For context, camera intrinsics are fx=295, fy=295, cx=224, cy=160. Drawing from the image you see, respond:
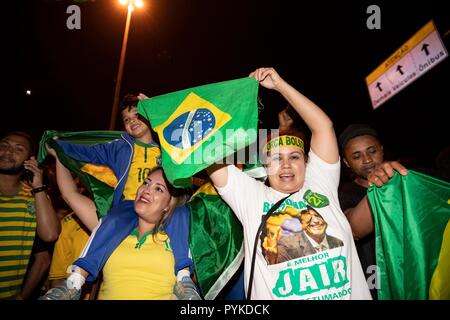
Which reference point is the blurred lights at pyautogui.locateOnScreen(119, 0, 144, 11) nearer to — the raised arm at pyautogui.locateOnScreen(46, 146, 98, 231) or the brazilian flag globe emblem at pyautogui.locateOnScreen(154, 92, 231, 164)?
the raised arm at pyautogui.locateOnScreen(46, 146, 98, 231)

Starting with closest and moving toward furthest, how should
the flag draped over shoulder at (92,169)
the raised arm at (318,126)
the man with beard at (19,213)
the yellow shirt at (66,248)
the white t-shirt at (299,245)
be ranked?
the white t-shirt at (299,245)
the raised arm at (318,126)
the man with beard at (19,213)
the flag draped over shoulder at (92,169)
the yellow shirt at (66,248)

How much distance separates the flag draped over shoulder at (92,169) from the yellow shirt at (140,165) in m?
0.23

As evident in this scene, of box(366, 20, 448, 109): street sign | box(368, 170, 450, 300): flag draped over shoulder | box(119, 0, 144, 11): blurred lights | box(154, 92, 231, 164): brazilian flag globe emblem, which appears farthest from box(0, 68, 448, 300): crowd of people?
box(119, 0, 144, 11): blurred lights

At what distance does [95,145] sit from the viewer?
3.14 meters

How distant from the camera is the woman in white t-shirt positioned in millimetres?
1944

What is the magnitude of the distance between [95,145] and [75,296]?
1.55m

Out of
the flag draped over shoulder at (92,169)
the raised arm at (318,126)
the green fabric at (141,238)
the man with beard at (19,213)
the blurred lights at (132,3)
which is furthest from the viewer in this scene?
the blurred lights at (132,3)

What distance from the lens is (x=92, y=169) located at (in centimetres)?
312

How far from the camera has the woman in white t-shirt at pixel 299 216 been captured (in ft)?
6.38

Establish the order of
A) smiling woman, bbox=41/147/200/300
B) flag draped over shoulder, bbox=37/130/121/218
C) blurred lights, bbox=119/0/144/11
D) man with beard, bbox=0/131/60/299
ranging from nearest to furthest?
1. smiling woman, bbox=41/147/200/300
2. man with beard, bbox=0/131/60/299
3. flag draped over shoulder, bbox=37/130/121/218
4. blurred lights, bbox=119/0/144/11

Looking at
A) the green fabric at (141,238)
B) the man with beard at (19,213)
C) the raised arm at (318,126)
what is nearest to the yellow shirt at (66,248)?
the man with beard at (19,213)

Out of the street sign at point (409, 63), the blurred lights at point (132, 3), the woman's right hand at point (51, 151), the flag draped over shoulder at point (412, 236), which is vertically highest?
the blurred lights at point (132, 3)

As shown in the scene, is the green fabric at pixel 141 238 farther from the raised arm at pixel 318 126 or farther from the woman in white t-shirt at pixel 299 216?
the raised arm at pixel 318 126
